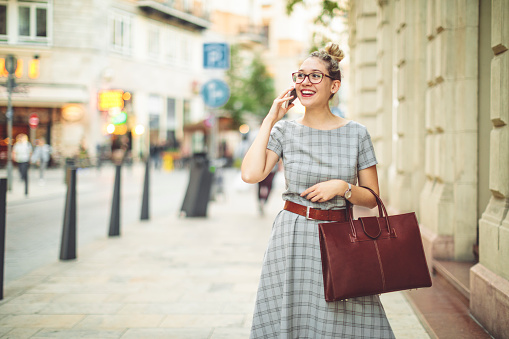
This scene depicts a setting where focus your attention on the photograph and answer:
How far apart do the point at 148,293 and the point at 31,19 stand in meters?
3.45

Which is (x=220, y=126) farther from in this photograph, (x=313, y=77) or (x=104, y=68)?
(x=313, y=77)

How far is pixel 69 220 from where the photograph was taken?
661 centimetres

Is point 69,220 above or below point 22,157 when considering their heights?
below

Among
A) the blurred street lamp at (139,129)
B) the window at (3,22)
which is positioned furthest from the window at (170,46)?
the window at (3,22)

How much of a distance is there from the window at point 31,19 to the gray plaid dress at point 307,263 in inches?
173

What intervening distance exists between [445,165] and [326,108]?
125 inches

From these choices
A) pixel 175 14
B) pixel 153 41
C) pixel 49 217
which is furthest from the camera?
pixel 175 14

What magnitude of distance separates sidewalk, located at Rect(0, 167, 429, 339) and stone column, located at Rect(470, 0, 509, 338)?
1.83 feet

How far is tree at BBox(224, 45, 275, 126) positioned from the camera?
38.8 m

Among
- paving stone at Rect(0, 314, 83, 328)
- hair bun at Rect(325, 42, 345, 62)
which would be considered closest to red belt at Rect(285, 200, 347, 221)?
hair bun at Rect(325, 42, 345, 62)

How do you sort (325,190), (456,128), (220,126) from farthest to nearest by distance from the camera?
(220,126), (456,128), (325,190)

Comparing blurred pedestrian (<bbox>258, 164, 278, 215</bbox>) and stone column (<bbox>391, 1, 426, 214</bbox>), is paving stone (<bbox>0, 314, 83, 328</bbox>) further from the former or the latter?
blurred pedestrian (<bbox>258, 164, 278, 215</bbox>)

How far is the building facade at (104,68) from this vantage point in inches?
277

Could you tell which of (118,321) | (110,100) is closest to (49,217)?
(118,321)
